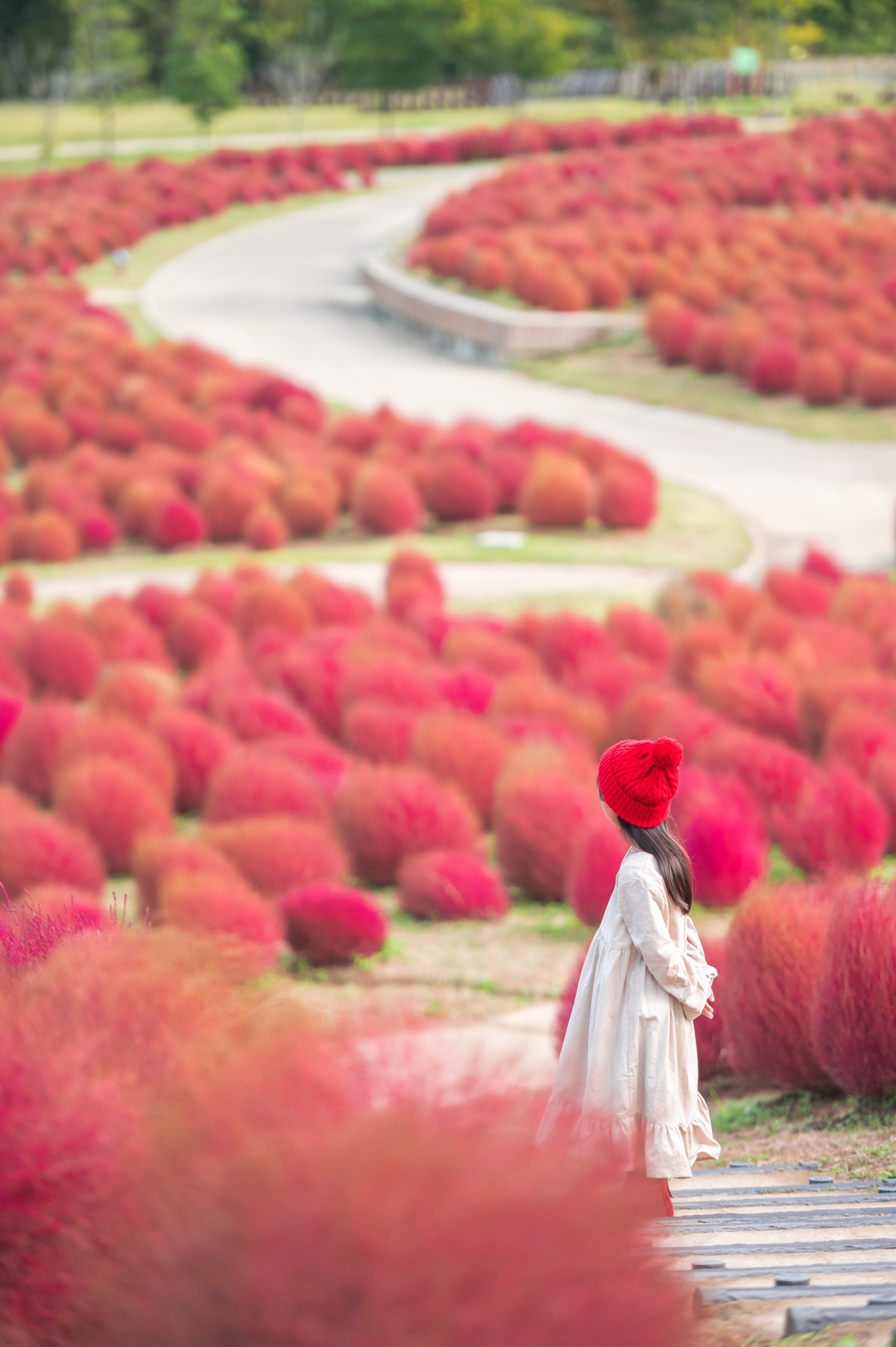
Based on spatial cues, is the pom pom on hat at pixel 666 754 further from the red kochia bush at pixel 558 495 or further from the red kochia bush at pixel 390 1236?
the red kochia bush at pixel 558 495

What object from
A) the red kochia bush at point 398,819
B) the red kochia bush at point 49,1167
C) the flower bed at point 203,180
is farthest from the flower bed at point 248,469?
the flower bed at point 203,180

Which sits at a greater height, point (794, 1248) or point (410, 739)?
point (794, 1248)

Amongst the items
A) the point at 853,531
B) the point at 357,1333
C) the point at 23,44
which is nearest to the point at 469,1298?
the point at 357,1333

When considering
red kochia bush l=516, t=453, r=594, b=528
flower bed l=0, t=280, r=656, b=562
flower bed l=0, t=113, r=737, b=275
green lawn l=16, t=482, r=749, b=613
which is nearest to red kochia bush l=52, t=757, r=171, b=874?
green lawn l=16, t=482, r=749, b=613

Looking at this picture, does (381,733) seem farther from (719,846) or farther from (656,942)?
(656,942)

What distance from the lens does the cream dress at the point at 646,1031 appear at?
3316 mm

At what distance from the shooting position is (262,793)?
7.98m

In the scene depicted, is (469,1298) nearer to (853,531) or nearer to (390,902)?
(390,902)

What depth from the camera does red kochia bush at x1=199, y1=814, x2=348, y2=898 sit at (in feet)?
23.7

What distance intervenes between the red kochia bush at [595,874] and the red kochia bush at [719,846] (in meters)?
0.47

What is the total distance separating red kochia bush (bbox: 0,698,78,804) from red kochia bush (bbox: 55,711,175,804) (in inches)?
8.7

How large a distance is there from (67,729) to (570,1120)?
22.5 ft

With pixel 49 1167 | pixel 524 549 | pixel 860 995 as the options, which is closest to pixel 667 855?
pixel 860 995

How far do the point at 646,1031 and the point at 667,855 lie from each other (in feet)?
1.21
